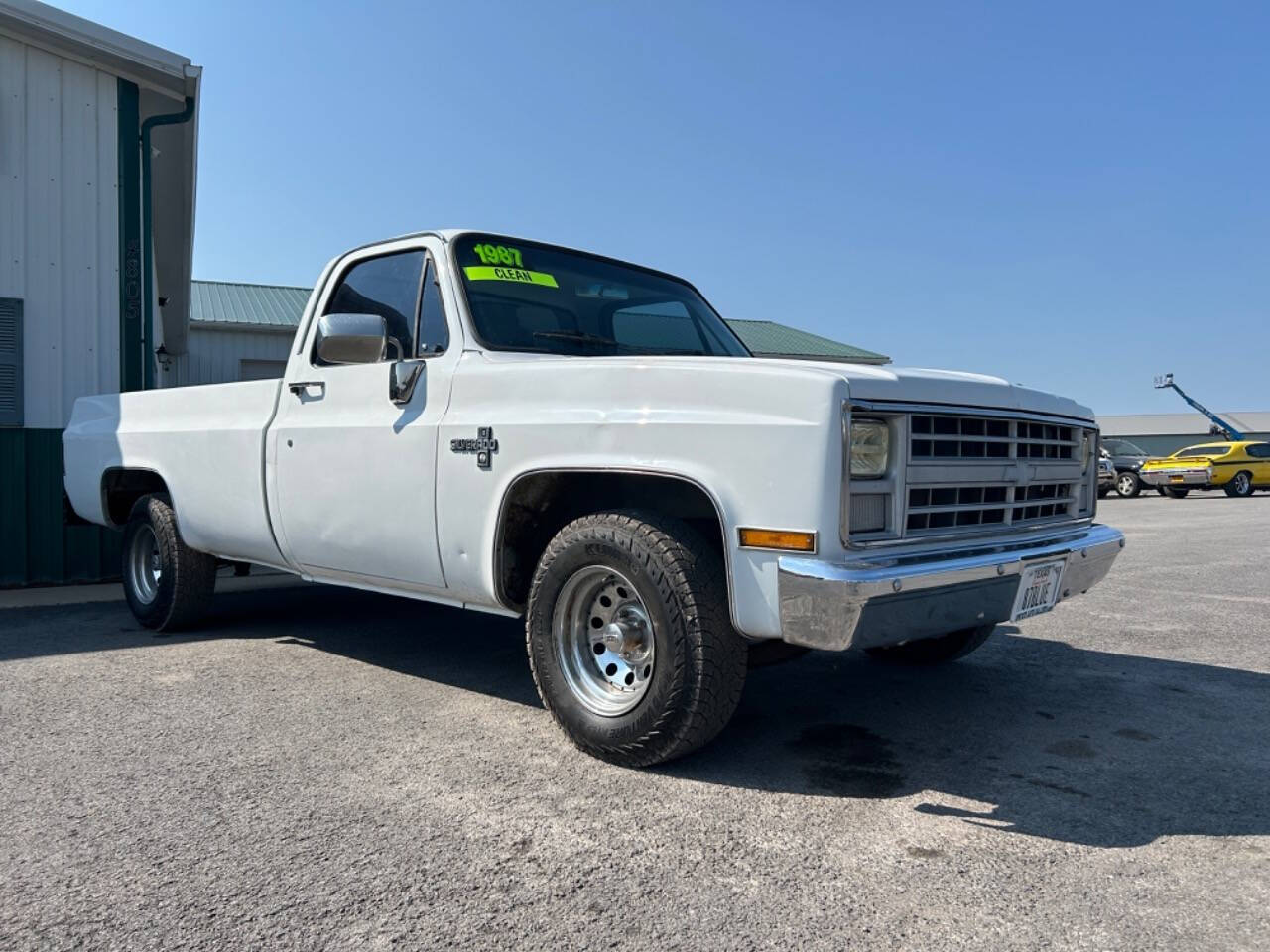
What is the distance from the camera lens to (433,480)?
12.9 feet

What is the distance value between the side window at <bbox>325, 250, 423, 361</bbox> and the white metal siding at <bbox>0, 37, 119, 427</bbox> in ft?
15.9

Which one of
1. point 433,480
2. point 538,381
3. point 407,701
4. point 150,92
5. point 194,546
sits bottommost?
point 407,701

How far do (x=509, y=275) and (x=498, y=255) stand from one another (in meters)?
0.12

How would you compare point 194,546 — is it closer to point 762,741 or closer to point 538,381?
point 538,381

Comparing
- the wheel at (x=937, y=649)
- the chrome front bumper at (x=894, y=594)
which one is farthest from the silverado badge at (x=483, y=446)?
the wheel at (x=937, y=649)

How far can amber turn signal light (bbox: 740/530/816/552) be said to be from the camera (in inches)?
112

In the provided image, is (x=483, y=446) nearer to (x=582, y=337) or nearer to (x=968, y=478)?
(x=582, y=337)

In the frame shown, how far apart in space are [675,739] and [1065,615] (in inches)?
170

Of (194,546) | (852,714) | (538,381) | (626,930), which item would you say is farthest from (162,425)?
(626,930)

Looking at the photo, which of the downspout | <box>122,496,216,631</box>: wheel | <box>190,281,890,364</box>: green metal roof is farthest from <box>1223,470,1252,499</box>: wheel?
<box>122,496,216,631</box>: wheel

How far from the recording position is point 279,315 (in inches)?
875

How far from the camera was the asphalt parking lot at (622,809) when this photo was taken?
2260 millimetres

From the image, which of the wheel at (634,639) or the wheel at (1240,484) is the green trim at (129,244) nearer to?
the wheel at (634,639)

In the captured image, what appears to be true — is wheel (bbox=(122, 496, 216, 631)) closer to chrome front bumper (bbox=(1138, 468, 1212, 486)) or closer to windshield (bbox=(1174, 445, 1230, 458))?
chrome front bumper (bbox=(1138, 468, 1212, 486))
